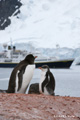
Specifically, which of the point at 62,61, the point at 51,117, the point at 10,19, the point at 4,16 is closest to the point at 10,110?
the point at 51,117

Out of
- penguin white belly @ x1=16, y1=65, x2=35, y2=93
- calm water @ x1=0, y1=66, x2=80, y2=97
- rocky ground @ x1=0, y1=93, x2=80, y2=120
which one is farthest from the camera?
calm water @ x1=0, y1=66, x2=80, y2=97

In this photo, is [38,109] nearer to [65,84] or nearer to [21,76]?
[21,76]

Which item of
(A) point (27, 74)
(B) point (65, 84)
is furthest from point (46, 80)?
(B) point (65, 84)

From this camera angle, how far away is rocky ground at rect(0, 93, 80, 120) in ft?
4.54

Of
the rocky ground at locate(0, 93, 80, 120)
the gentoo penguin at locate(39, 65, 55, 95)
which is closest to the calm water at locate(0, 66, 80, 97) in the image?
the gentoo penguin at locate(39, 65, 55, 95)

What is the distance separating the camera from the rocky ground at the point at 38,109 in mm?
1385

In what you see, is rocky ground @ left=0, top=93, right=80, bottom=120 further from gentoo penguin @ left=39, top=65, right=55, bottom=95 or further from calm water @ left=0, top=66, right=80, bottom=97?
calm water @ left=0, top=66, right=80, bottom=97

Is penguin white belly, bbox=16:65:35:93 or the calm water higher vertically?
penguin white belly, bbox=16:65:35:93

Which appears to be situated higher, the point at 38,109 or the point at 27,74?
the point at 27,74

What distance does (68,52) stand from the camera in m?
31.6

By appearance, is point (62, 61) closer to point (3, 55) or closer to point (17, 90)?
point (3, 55)

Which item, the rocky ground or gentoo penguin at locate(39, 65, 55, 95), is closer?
the rocky ground

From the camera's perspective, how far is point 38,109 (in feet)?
5.18

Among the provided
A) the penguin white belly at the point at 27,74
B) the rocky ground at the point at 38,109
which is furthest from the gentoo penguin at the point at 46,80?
the rocky ground at the point at 38,109
